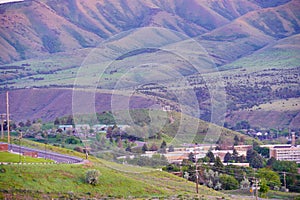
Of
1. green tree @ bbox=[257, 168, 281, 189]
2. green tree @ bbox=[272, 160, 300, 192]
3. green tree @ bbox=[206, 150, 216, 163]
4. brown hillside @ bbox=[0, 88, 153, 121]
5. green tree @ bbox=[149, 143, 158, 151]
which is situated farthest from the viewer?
brown hillside @ bbox=[0, 88, 153, 121]

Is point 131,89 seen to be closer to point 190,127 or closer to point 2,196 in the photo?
point 190,127

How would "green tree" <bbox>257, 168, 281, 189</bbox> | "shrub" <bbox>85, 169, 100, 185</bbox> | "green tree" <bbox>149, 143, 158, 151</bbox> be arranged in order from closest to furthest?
1. "shrub" <bbox>85, 169, 100, 185</bbox>
2. "green tree" <bbox>257, 168, 281, 189</bbox>
3. "green tree" <bbox>149, 143, 158, 151</bbox>

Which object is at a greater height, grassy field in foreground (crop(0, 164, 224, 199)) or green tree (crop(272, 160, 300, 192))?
grassy field in foreground (crop(0, 164, 224, 199))

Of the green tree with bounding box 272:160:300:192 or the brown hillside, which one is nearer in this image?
the green tree with bounding box 272:160:300:192

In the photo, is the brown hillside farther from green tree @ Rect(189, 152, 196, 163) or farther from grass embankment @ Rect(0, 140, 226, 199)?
grass embankment @ Rect(0, 140, 226, 199)

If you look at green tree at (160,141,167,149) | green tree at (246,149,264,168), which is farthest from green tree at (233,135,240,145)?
green tree at (160,141,167,149)

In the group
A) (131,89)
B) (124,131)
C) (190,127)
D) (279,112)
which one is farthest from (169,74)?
(124,131)
